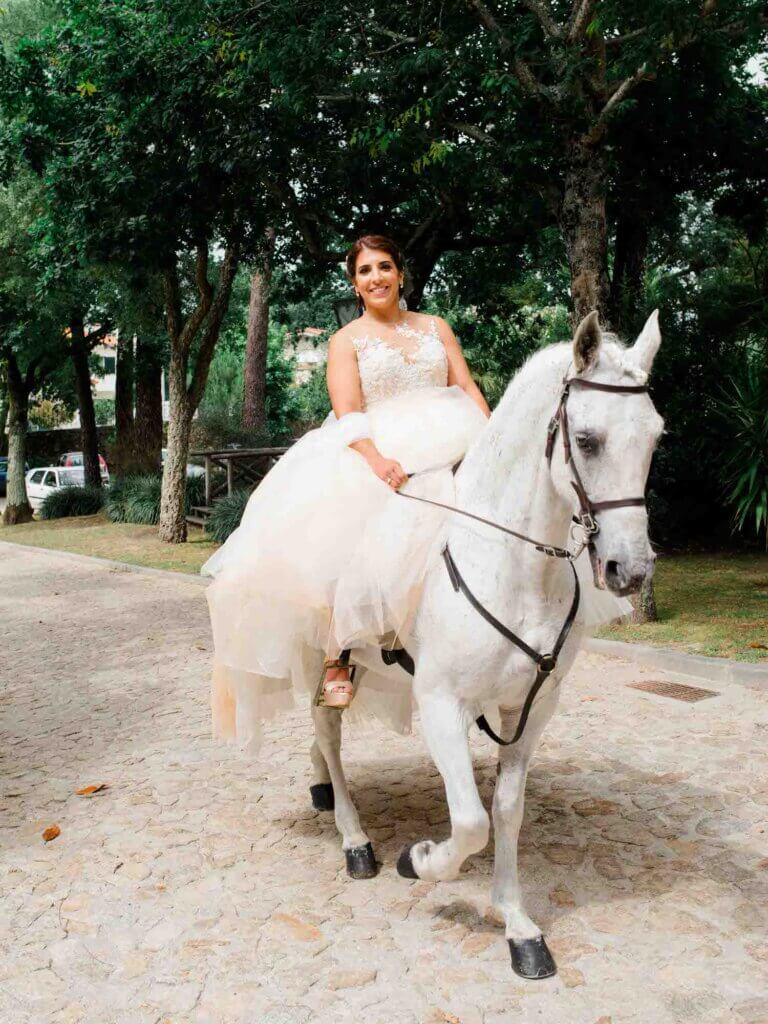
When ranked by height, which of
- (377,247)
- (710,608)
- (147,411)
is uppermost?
(377,247)

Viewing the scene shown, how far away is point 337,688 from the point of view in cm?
373

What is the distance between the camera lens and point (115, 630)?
10219 mm

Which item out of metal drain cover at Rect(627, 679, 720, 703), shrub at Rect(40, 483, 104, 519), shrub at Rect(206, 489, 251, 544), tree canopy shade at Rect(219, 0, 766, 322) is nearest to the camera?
metal drain cover at Rect(627, 679, 720, 703)

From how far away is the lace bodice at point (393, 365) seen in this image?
13.2ft

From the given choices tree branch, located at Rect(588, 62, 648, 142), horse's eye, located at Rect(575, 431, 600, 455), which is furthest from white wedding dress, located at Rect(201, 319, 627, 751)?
tree branch, located at Rect(588, 62, 648, 142)

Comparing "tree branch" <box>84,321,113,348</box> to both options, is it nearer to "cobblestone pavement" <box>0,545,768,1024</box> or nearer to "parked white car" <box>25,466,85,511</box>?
"parked white car" <box>25,466,85,511</box>

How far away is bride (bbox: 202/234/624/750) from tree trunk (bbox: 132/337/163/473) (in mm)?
19571

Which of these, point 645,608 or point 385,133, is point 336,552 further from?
point 385,133

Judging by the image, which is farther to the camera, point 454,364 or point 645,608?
point 645,608

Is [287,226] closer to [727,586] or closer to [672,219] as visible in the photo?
[672,219]

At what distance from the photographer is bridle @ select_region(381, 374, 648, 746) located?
2738 millimetres

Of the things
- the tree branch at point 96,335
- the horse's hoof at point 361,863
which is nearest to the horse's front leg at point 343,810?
the horse's hoof at point 361,863

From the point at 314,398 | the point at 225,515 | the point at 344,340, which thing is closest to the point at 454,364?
the point at 344,340

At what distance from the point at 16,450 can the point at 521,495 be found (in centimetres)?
2384
